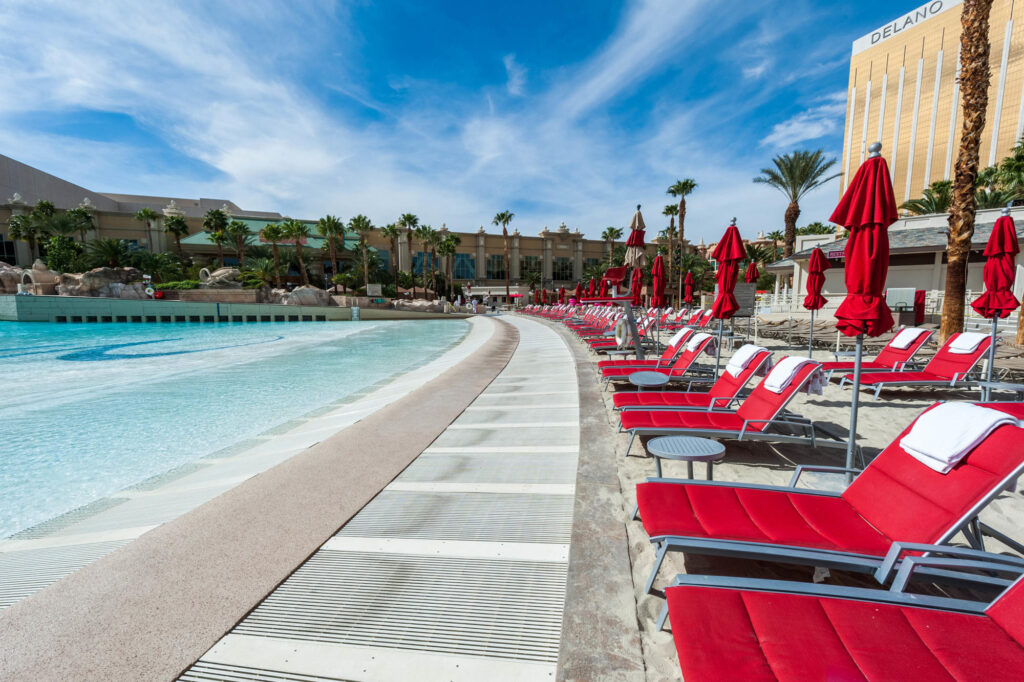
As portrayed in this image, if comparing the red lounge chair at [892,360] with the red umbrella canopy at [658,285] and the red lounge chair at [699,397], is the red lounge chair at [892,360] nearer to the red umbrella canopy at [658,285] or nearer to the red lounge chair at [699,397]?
the red lounge chair at [699,397]

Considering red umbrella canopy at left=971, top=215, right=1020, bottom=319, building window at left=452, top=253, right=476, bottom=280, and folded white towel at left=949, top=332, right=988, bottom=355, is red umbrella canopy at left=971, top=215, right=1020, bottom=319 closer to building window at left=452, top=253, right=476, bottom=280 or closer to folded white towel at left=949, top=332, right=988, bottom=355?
folded white towel at left=949, top=332, right=988, bottom=355

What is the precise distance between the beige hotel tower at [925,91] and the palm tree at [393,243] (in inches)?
2134

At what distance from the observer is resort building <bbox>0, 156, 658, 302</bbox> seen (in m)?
47.5

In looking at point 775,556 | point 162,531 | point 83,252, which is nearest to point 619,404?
point 775,556

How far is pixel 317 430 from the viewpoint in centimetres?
544

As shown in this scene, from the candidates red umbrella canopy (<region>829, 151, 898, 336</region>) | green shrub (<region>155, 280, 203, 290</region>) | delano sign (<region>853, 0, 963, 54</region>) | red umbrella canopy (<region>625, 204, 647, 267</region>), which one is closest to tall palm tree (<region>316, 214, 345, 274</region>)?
green shrub (<region>155, 280, 203, 290</region>)

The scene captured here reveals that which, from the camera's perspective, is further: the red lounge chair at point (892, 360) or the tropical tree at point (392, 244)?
the tropical tree at point (392, 244)

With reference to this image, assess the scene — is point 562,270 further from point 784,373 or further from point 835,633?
point 835,633

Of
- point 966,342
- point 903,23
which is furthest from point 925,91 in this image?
point 966,342

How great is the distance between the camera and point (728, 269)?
6840 millimetres

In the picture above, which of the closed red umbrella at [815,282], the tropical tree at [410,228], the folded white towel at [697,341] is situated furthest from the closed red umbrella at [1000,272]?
the tropical tree at [410,228]

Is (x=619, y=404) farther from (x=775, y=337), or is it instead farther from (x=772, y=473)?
(x=775, y=337)

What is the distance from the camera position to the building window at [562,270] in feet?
202

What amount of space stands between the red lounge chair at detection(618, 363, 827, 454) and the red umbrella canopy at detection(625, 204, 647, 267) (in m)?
8.86
